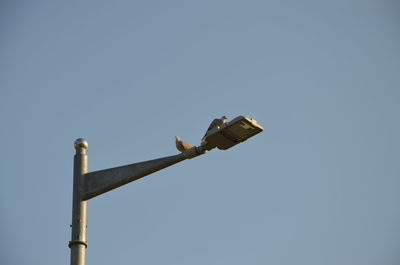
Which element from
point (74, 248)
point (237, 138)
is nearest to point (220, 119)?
point (237, 138)

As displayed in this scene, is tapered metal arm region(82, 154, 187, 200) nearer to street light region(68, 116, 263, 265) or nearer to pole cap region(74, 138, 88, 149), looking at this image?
street light region(68, 116, 263, 265)

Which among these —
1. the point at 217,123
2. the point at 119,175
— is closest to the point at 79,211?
the point at 119,175

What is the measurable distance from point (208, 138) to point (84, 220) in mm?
1696

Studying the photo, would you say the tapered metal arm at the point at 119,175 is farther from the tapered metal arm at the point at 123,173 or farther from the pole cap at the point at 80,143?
the pole cap at the point at 80,143

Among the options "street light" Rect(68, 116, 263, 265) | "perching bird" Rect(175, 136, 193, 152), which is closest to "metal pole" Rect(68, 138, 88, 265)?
"street light" Rect(68, 116, 263, 265)

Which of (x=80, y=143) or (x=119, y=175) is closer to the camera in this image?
(x=119, y=175)

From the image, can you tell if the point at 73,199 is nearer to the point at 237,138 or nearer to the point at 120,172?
the point at 120,172

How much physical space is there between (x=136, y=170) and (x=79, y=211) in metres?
0.80

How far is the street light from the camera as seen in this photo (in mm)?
13688

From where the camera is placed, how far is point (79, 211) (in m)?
13.8

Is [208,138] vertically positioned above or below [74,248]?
above

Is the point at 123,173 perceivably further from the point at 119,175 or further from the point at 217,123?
the point at 217,123

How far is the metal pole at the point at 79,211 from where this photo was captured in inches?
530

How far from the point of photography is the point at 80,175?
45.8 feet
